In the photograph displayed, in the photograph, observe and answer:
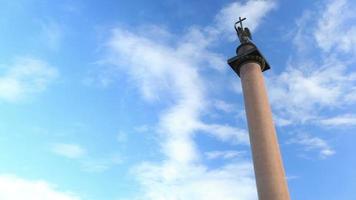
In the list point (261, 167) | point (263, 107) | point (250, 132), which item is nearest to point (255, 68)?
point (263, 107)

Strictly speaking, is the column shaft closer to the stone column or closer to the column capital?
the stone column

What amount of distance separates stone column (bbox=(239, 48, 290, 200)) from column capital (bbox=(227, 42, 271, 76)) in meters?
0.22

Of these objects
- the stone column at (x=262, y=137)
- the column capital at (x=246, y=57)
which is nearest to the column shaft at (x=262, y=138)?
the stone column at (x=262, y=137)

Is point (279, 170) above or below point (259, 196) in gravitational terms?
above

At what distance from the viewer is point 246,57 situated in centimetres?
2612

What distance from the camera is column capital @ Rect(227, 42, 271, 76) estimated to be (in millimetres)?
26203

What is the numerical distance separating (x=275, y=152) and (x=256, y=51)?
288 inches

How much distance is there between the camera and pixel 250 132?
23172mm

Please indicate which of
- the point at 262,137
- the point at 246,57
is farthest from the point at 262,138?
the point at 246,57

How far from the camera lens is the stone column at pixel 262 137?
829 inches

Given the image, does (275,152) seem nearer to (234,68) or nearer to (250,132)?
(250,132)

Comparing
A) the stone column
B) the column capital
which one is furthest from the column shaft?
the column capital

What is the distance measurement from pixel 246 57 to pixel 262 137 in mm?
6041

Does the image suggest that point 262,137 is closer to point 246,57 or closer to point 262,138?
point 262,138
